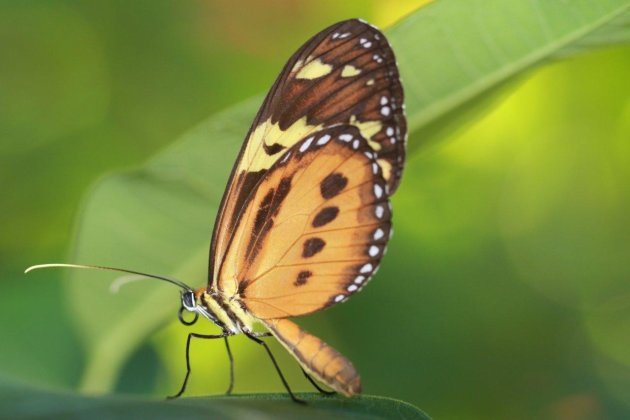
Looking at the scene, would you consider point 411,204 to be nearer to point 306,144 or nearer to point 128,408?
point 306,144

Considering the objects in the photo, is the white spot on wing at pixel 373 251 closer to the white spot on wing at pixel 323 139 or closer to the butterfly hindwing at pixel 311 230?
the butterfly hindwing at pixel 311 230

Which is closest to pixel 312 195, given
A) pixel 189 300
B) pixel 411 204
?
pixel 189 300

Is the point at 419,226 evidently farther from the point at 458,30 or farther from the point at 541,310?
the point at 458,30

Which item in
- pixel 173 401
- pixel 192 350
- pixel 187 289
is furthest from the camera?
pixel 192 350

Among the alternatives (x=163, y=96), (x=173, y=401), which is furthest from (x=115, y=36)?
(x=173, y=401)

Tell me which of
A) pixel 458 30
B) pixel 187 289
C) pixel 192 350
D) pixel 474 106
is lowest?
pixel 192 350

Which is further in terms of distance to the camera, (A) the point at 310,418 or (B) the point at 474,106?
(B) the point at 474,106
